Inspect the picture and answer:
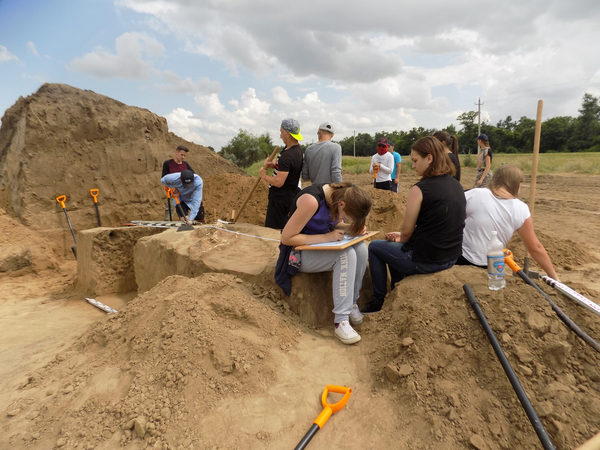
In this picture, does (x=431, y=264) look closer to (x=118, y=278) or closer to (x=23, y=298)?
(x=118, y=278)

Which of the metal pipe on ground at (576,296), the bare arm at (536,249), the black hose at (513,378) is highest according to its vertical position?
the bare arm at (536,249)

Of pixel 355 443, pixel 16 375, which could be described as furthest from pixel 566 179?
pixel 16 375

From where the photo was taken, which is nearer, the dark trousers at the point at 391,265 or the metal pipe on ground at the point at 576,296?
the metal pipe on ground at the point at 576,296

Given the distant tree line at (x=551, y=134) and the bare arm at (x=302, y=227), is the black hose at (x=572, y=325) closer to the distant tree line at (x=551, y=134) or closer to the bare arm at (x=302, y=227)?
the bare arm at (x=302, y=227)

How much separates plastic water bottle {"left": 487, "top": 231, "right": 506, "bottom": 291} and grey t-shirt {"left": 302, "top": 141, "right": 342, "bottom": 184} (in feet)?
6.92

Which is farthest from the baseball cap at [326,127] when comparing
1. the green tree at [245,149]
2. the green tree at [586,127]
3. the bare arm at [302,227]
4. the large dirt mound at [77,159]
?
the green tree at [586,127]

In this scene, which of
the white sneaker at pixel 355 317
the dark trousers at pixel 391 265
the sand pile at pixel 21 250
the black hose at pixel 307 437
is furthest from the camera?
the sand pile at pixel 21 250

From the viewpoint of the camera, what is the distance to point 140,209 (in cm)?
823

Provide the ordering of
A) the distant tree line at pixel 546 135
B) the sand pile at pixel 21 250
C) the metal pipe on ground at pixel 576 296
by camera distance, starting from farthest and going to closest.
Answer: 1. the distant tree line at pixel 546 135
2. the sand pile at pixel 21 250
3. the metal pipe on ground at pixel 576 296

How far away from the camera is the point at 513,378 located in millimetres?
1843

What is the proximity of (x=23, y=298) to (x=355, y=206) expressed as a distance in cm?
575

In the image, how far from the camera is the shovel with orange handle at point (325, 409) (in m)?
1.84

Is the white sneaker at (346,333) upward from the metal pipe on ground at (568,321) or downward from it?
downward

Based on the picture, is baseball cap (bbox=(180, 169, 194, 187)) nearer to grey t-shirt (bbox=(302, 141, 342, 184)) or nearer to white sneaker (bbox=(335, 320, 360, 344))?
grey t-shirt (bbox=(302, 141, 342, 184))
